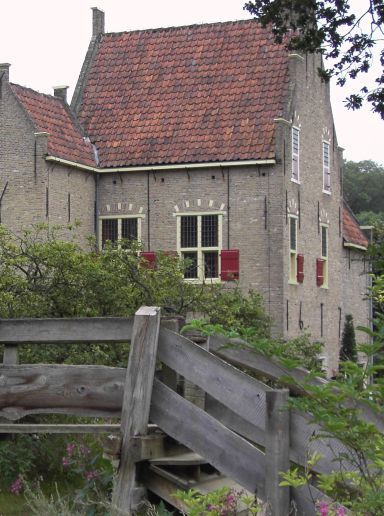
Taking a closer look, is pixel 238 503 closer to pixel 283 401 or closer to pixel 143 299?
pixel 283 401

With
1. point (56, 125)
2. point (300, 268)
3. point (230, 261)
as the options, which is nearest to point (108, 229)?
point (56, 125)

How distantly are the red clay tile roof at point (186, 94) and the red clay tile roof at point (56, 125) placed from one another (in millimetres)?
649

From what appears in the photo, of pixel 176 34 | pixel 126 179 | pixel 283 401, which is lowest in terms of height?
pixel 283 401

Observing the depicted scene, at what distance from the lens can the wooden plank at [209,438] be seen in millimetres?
6684

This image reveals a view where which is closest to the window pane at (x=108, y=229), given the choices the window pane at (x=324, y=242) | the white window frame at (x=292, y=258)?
the white window frame at (x=292, y=258)

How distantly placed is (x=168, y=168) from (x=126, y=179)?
1579 mm

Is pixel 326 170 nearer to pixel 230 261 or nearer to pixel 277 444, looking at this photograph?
pixel 230 261

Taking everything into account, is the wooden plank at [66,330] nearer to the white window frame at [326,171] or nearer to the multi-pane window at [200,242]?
the multi-pane window at [200,242]

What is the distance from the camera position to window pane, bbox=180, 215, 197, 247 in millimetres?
31344

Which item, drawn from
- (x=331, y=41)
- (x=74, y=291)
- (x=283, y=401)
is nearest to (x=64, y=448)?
(x=283, y=401)

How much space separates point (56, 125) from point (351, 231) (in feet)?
39.3

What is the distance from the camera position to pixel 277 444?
20.9 feet

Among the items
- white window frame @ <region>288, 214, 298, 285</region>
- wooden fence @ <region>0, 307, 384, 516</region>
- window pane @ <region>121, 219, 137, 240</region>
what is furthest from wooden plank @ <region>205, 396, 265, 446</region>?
window pane @ <region>121, 219, 137, 240</region>

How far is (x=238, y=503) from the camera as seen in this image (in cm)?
710
